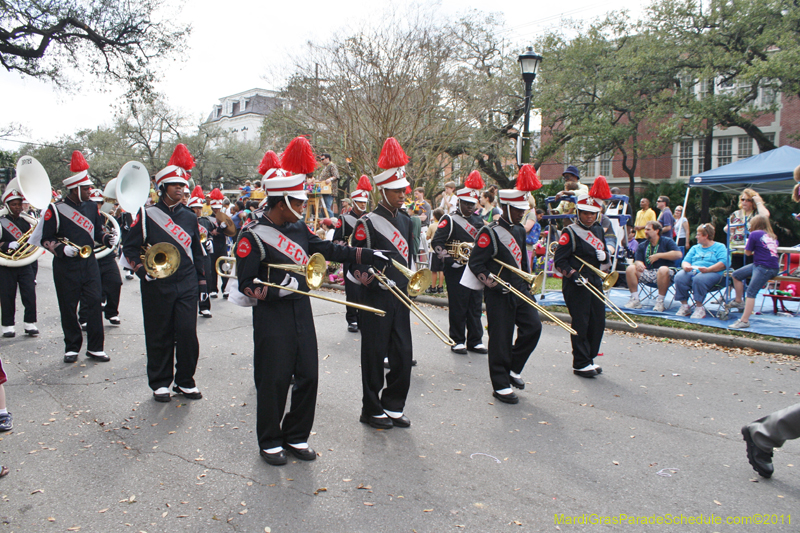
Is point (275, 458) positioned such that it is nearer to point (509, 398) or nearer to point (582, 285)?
point (509, 398)

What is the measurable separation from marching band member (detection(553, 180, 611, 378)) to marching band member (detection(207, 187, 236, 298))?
660cm

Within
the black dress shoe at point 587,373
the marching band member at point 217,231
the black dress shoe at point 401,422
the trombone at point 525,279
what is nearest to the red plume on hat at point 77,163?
the marching band member at point 217,231

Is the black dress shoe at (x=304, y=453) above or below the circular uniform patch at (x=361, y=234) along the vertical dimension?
below

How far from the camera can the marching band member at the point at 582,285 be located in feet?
20.8

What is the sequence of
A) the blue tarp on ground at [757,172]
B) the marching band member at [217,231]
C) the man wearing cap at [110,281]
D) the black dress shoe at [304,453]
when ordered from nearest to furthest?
the black dress shoe at [304,453], the man wearing cap at [110,281], the marching band member at [217,231], the blue tarp on ground at [757,172]

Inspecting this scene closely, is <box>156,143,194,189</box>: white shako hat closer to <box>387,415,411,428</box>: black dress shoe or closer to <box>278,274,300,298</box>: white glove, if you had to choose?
<box>278,274,300,298</box>: white glove

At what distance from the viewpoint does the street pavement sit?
11.2 feet

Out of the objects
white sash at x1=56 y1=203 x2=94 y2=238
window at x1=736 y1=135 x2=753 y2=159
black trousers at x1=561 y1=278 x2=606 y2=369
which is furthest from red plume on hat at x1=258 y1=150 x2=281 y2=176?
window at x1=736 y1=135 x2=753 y2=159

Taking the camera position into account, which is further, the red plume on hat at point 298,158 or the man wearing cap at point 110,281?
the man wearing cap at point 110,281

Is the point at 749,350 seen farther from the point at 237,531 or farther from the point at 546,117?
the point at 546,117

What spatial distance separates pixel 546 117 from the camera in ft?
91.2

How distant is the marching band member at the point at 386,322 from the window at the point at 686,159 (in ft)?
112

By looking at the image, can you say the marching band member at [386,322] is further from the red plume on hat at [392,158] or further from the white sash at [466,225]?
the white sash at [466,225]

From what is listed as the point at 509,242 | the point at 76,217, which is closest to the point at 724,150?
the point at 509,242
